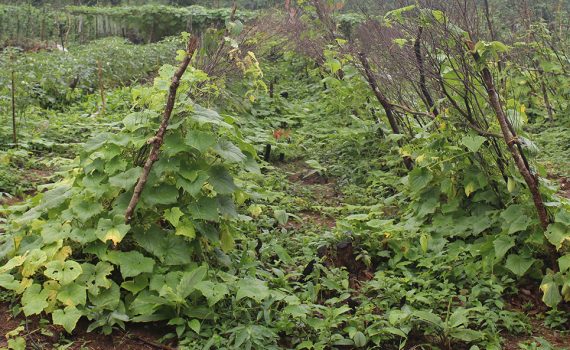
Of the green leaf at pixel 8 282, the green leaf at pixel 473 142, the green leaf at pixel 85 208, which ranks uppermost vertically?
the green leaf at pixel 473 142

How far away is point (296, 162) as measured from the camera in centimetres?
728

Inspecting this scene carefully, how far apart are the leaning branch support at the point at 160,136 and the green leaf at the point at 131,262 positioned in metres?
0.18

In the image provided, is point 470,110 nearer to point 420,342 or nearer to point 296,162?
point 420,342

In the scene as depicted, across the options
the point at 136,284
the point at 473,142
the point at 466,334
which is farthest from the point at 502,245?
the point at 136,284

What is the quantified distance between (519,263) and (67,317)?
2580 millimetres

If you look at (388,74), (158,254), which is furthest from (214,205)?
(388,74)

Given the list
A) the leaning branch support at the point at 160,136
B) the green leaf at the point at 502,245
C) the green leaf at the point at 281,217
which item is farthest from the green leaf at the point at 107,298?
the green leaf at the point at 502,245

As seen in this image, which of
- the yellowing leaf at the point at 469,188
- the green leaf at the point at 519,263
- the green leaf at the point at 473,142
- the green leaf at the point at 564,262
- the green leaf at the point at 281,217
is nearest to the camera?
the green leaf at the point at 564,262

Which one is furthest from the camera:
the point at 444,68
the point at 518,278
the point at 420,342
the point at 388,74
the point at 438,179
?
the point at 388,74

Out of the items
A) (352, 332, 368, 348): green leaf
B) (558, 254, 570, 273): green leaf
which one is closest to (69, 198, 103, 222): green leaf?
(352, 332, 368, 348): green leaf

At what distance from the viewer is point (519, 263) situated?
3859 mm

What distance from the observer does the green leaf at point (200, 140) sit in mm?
3365

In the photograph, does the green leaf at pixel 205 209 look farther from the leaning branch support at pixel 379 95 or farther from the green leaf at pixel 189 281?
the leaning branch support at pixel 379 95

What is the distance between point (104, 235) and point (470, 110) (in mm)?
2583
